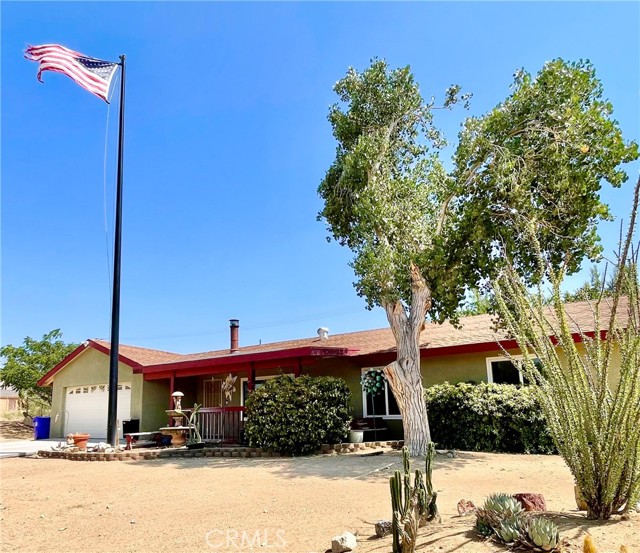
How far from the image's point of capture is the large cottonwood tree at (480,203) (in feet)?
34.9

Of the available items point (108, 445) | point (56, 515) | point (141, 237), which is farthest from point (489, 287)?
point (141, 237)

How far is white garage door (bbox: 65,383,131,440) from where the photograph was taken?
19703 millimetres

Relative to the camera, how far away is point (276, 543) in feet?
15.9

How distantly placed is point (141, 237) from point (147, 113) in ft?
18.4

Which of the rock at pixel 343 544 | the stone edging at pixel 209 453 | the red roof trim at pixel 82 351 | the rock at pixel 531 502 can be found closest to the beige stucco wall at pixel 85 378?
the red roof trim at pixel 82 351

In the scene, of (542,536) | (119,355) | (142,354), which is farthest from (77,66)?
(542,536)

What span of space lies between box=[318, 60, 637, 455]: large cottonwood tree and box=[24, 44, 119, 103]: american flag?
314 inches

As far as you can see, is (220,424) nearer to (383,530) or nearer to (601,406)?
(383,530)

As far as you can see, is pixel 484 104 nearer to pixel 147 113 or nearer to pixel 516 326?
pixel 516 326

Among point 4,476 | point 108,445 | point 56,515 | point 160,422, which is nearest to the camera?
point 56,515

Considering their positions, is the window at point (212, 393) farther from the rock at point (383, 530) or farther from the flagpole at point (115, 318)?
the rock at point (383, 530)

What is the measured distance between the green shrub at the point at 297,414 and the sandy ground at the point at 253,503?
75cm

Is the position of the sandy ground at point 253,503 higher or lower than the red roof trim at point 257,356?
lower

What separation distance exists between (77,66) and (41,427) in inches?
586
